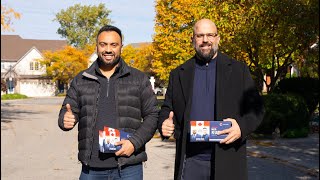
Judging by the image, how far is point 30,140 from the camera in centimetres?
1470

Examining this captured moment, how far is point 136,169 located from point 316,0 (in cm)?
991

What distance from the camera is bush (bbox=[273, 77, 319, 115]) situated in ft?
51.8

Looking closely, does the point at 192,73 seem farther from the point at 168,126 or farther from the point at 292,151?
the point at 292,151

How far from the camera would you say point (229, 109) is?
3893mm

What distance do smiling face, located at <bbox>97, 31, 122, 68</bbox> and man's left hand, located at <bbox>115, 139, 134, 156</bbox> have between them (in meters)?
0.66

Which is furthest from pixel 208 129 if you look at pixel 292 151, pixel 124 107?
pixel 292 151

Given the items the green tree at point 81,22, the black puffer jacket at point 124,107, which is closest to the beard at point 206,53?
the black puffer jacket at point 124,107

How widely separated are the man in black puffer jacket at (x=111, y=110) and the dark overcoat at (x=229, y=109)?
251 millimetres

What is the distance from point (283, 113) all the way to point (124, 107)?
10.2m

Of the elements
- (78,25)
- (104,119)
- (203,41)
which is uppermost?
(78,25)

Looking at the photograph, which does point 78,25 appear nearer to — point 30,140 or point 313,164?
point 30,140

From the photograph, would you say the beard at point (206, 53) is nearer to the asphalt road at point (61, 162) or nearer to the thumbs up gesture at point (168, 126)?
the thumbs up gesture at point (168, 126)

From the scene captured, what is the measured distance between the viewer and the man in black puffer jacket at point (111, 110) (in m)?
3.89

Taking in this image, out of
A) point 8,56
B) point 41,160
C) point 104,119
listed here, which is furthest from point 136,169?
point 8,56
